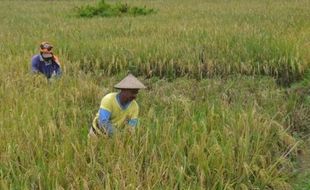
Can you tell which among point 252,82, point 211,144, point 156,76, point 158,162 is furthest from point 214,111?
point 156,76

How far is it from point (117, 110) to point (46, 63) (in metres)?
3.00

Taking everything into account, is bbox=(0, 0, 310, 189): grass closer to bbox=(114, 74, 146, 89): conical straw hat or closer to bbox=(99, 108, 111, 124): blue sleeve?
bbox=(99, 108, 111, 124): blue sleeve

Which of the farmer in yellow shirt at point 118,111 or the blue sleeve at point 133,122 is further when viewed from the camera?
the blue sleeve at point 133,122

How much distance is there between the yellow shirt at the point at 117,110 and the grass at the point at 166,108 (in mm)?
176

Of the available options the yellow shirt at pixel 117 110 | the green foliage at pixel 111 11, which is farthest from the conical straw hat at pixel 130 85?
the green foliage at pixel 111 11

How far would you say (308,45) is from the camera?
8.29 meters

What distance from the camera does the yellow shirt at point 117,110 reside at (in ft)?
15.9

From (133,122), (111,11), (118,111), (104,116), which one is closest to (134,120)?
(133,122)

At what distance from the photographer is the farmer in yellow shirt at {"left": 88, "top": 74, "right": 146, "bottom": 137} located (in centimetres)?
465

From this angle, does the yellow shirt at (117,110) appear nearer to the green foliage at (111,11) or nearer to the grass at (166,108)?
the grass at (166,108)

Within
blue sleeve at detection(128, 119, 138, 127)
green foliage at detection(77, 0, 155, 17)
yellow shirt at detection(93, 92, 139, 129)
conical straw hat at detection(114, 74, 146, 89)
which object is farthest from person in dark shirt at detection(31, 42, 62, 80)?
green foliage at detection(77, 0, 155, 17)

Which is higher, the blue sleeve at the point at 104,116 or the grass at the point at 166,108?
the blue sleeve at the point at 104,116

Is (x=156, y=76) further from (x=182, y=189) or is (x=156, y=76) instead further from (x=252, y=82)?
(x=182, y=189)

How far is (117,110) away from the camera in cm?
488
